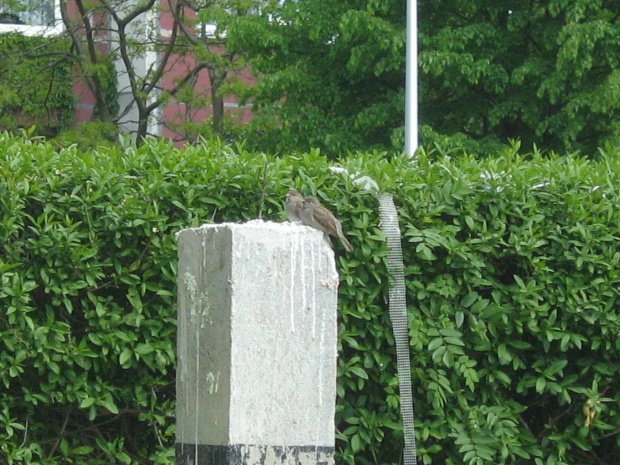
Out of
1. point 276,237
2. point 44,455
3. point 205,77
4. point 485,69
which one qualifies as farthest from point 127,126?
point 276,237

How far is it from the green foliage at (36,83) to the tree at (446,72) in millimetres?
6060

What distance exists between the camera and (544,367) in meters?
5.09

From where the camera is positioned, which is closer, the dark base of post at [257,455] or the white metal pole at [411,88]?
the dark base of post at [257,455]

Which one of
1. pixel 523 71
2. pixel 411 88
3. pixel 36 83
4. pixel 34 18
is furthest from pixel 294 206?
pixel 34 18

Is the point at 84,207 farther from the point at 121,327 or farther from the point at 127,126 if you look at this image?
the point at 127,126

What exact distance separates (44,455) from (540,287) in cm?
275

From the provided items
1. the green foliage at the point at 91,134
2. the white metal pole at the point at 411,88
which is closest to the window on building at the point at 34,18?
the green foliage at the point at 91,134

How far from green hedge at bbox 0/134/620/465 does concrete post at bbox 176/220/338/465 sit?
48.4 inches

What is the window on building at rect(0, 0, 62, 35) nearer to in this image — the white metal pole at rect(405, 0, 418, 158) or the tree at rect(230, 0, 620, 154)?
the tree at rect(230, 0, 620, 154)

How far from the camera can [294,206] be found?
440 centimetres

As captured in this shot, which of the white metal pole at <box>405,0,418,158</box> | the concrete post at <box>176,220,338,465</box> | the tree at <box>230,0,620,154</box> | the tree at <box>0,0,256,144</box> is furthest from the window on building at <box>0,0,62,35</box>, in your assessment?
the concrete post at <box>176,220,338,465</box>

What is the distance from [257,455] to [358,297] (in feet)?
5.60

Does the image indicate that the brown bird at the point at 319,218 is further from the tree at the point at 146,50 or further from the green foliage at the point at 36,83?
the green foliage at the point at 36,83

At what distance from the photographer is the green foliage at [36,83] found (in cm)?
1875
